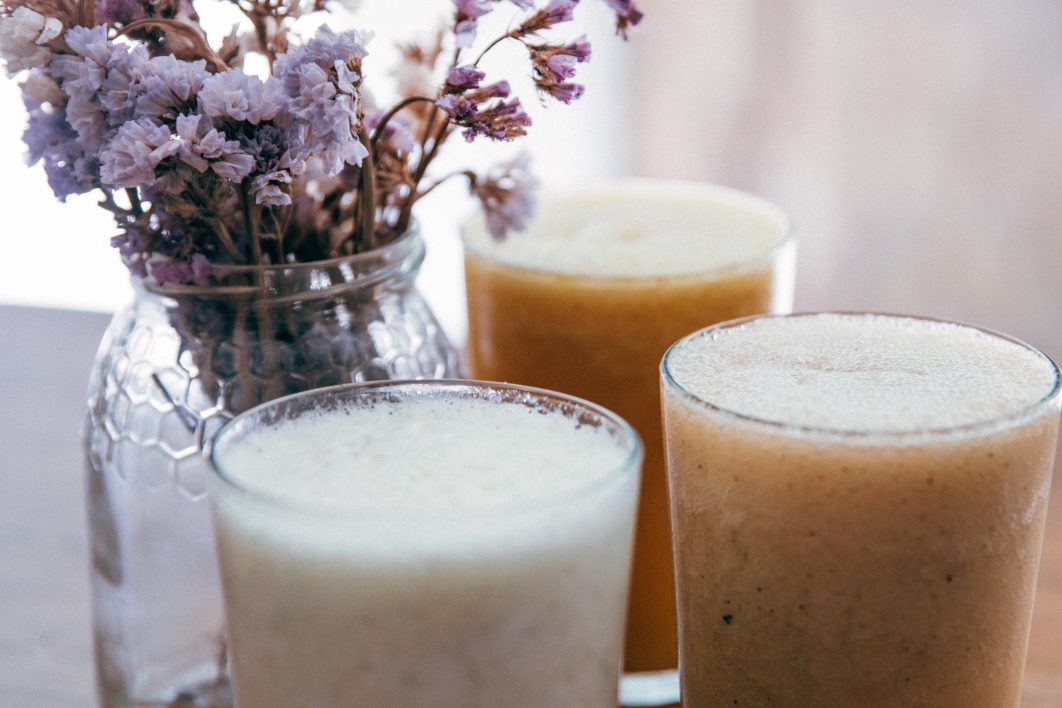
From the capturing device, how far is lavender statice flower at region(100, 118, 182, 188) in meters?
0.52

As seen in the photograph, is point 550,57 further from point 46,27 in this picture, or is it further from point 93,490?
point 93,490

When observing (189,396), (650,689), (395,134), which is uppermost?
(395,134)

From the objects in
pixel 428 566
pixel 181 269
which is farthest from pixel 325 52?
pixel 428 566

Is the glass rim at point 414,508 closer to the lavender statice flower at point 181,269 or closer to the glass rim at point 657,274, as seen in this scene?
the lavender statice flower at point 181,269

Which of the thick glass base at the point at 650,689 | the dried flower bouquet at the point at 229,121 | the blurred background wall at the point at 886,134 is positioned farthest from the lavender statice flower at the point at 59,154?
the blurred background wall at the point at 886,134

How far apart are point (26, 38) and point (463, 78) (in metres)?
0.19

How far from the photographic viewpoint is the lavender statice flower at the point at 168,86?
52 cm

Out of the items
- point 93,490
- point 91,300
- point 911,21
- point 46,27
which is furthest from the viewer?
point 91,300

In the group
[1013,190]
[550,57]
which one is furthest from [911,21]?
[550,57]

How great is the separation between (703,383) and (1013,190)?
1772mm

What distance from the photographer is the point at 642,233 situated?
0.83 meters

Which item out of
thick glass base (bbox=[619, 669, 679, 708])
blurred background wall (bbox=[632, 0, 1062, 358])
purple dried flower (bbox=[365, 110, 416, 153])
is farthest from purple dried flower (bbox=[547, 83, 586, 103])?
blurred background wall (bbox=[632, 0, 1062, 358])

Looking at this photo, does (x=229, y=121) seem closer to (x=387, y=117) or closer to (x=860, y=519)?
(x=387, y=117)

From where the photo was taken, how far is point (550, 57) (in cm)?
56
